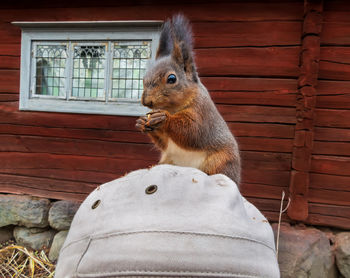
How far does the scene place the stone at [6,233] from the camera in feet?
12.5

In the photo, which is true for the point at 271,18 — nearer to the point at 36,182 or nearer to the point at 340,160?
the point at 340,160

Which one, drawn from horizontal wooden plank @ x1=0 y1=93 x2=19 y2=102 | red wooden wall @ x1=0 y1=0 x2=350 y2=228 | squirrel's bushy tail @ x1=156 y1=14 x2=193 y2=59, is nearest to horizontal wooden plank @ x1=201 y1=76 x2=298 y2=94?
red wooden wall @ x1=0 y1=0 x2=350 y2=228

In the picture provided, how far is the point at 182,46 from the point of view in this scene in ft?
4.93

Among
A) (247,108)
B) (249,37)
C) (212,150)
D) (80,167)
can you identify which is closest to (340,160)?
(247,108)

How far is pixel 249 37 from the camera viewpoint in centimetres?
287

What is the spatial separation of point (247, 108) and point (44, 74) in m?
2.59

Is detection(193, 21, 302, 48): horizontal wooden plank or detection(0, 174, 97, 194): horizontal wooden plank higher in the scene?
detection(193, 21, 302, 48): horizontal wooden plank

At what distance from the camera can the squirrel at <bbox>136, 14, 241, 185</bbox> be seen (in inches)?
57.0

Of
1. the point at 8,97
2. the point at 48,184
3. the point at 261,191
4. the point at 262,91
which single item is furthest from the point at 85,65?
the point at 261,191

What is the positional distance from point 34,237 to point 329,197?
3731 millimetres

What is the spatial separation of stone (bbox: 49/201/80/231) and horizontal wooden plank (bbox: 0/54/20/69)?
186 cm

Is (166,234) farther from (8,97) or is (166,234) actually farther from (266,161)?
(8,97)

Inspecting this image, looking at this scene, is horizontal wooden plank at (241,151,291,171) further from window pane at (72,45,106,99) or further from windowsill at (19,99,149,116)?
window pane at (72,45,106,99)

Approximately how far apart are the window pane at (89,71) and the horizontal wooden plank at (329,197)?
2.66m
